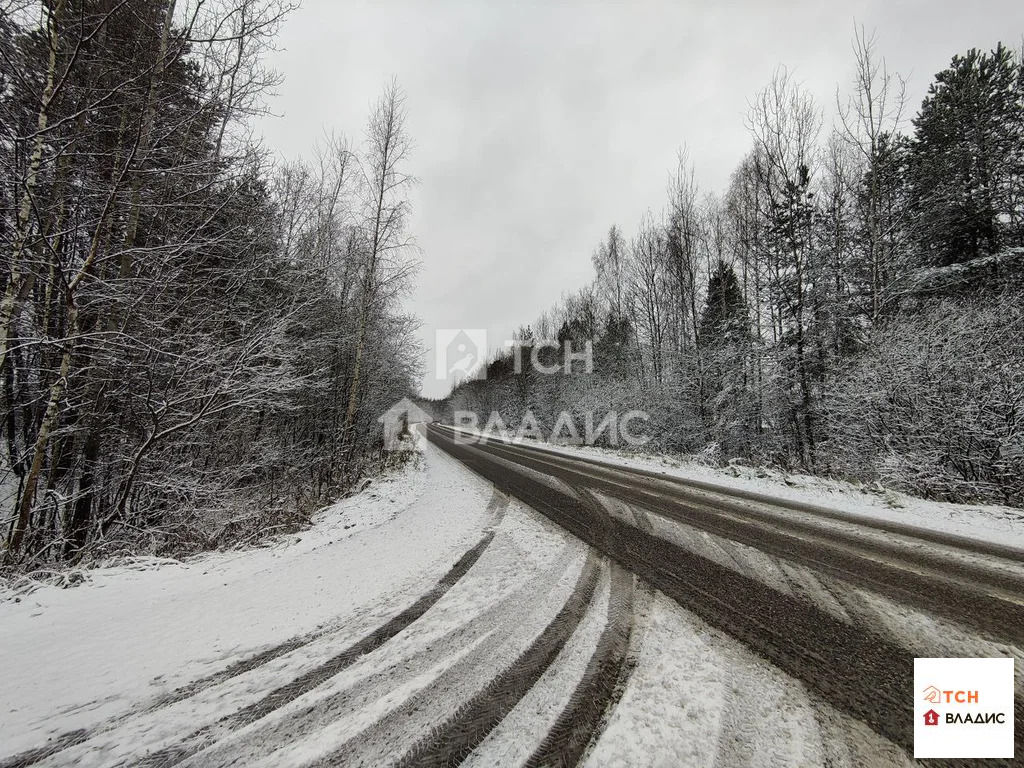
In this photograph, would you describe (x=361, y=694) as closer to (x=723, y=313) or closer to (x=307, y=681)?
(x=307, y=681)

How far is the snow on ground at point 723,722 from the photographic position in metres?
1.55

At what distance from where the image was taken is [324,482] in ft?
32.1

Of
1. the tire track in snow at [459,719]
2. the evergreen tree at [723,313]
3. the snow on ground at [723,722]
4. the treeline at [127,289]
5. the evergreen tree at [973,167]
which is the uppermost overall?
the evergreen tree at [973,167]

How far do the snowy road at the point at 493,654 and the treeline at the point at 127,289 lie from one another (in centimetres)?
208

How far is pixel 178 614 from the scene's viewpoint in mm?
3033

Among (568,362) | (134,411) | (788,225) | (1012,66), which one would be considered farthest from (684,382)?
(134,411)

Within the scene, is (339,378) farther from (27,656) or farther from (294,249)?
(27,656)

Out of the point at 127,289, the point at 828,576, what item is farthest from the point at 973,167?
the point at 127,289

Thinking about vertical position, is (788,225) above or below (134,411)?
above

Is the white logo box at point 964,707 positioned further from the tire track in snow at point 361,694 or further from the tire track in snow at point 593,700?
the tire track in snow at point 361,694

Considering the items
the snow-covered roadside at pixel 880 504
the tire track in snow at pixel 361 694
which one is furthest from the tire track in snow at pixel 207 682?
the snow-covered roadside at pixel 880 504

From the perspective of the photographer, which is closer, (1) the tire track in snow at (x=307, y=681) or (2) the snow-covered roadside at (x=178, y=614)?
(1) the tire track in snow at (x=307, y=681)

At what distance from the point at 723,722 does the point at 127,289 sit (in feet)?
24.6

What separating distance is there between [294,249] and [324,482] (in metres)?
7.02
